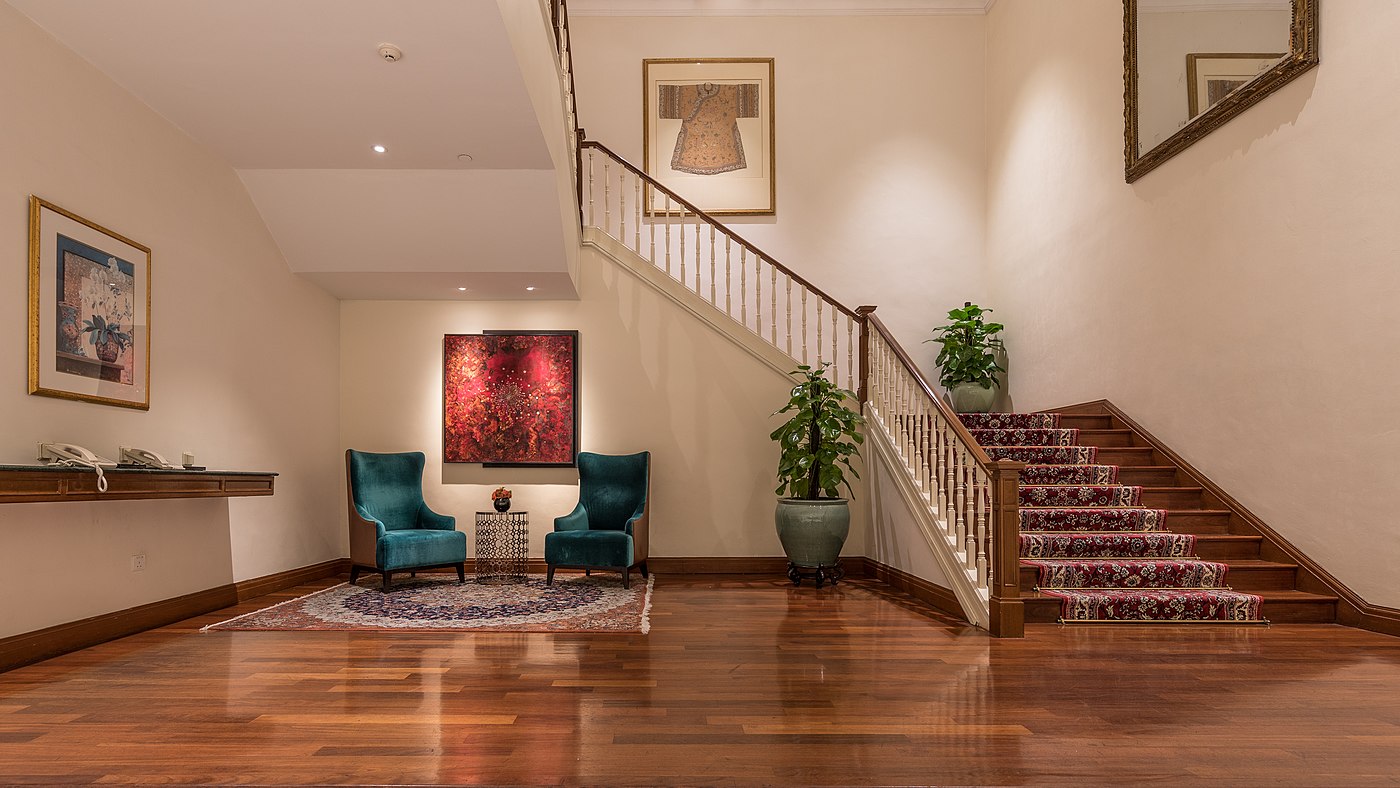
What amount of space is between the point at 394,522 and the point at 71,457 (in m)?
3.06

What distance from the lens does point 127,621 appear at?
464 cm

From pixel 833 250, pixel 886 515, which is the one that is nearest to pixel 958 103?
pixel 833 250

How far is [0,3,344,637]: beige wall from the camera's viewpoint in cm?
396

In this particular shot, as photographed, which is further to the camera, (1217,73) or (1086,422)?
(1086,422)

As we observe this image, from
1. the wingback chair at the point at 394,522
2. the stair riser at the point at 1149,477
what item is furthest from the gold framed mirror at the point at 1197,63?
the wingback chair at the point at 394,522

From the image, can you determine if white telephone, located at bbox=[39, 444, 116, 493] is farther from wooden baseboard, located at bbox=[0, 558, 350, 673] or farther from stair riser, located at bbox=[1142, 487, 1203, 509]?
stair riser, located at bbox=[1142, 487, 1203, 509]

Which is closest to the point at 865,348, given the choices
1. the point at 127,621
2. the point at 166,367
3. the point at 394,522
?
the point at 394,522

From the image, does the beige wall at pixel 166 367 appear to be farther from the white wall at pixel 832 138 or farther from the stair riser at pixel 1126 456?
the stair riser at pixel 1126 456

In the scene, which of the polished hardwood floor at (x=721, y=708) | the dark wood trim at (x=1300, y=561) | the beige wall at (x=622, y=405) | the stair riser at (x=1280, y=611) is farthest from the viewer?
the beige wall at (x=622, y=405)

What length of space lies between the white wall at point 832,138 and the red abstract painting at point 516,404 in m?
2.70

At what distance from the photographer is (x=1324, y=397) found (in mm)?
4770

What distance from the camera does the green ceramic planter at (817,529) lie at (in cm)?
657

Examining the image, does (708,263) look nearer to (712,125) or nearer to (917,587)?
(712,125)

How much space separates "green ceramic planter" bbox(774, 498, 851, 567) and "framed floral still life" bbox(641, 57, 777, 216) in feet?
12.4
